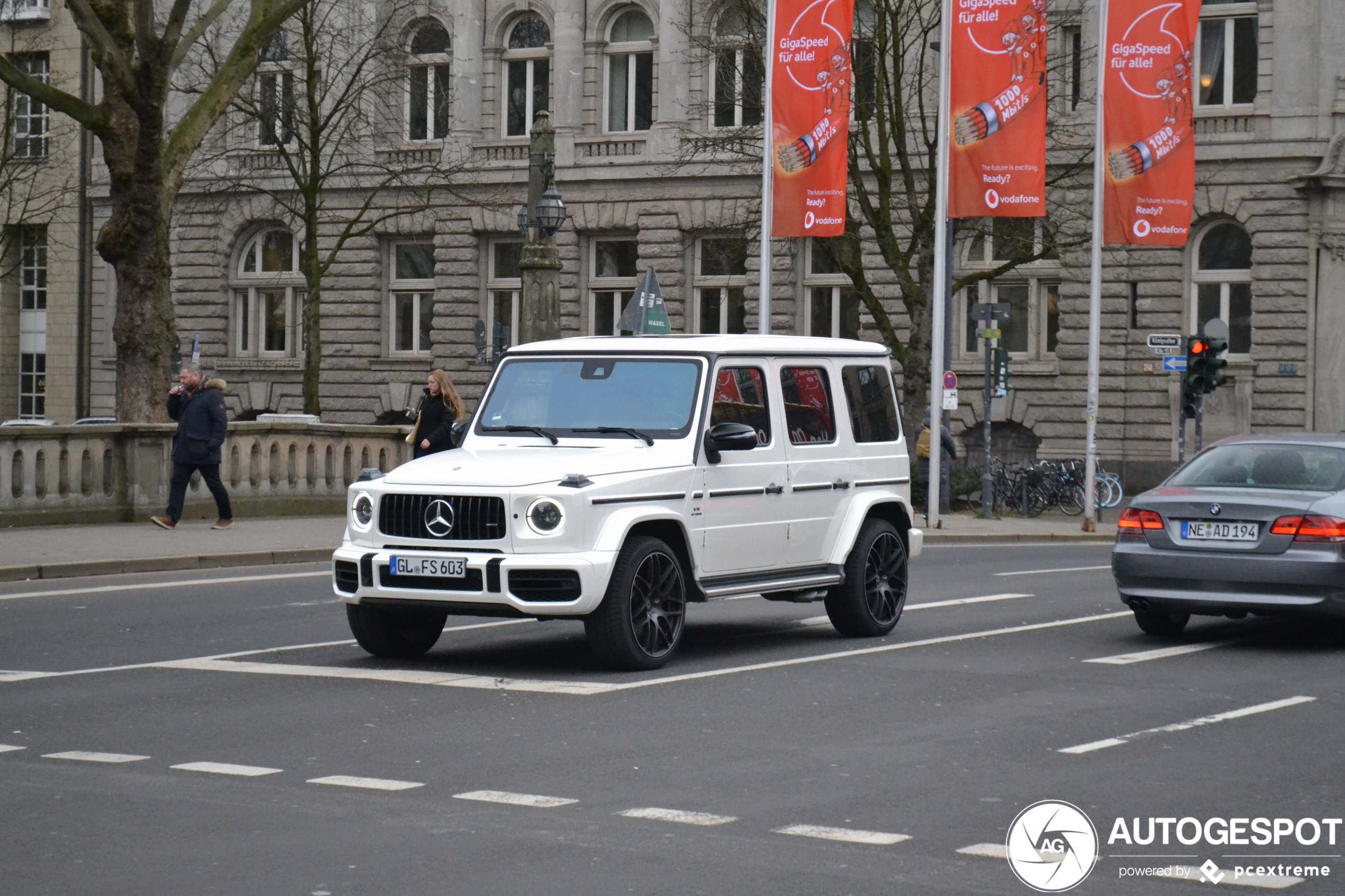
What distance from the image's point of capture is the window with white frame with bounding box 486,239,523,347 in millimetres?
48125

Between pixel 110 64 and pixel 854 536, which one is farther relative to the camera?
pixel 110 64

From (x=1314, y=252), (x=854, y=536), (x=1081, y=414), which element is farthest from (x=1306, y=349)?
(x=854, y=536)

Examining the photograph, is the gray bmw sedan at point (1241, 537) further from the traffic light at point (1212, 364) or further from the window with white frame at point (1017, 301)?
the window with white frame at point (1017, 301)

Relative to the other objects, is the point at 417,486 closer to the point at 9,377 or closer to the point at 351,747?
the point at 351,747

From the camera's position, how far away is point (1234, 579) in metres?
12.7

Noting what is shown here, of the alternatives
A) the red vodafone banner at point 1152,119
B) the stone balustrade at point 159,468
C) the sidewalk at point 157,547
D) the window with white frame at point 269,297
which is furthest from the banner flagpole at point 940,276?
the window with white frame at point 269,297

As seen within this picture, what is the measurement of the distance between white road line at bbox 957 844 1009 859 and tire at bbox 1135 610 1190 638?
7125 mm

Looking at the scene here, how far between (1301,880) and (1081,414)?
119 feet

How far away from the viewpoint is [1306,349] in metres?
39.7

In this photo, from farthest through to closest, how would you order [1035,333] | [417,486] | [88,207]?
[88,207], [1035,333], [417,486]

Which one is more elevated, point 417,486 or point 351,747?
point 417,486

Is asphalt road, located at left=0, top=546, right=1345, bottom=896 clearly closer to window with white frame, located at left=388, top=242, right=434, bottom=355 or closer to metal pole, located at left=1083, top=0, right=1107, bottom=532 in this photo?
metal pole, located at left=1083, top=0, right=1107, bottom=532

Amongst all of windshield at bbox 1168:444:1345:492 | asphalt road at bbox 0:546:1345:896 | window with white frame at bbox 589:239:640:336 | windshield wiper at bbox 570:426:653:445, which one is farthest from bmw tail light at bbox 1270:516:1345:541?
window with white frame at bbox 589:239:640:336

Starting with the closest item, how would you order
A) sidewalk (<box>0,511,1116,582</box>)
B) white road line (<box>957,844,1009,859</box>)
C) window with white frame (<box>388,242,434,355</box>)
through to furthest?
white road line (<box>957,844,1009,859</box>), sidewalk (<box>0,511,1116,582</box>), window with white frame (<box>388,242,434,355</box>)
